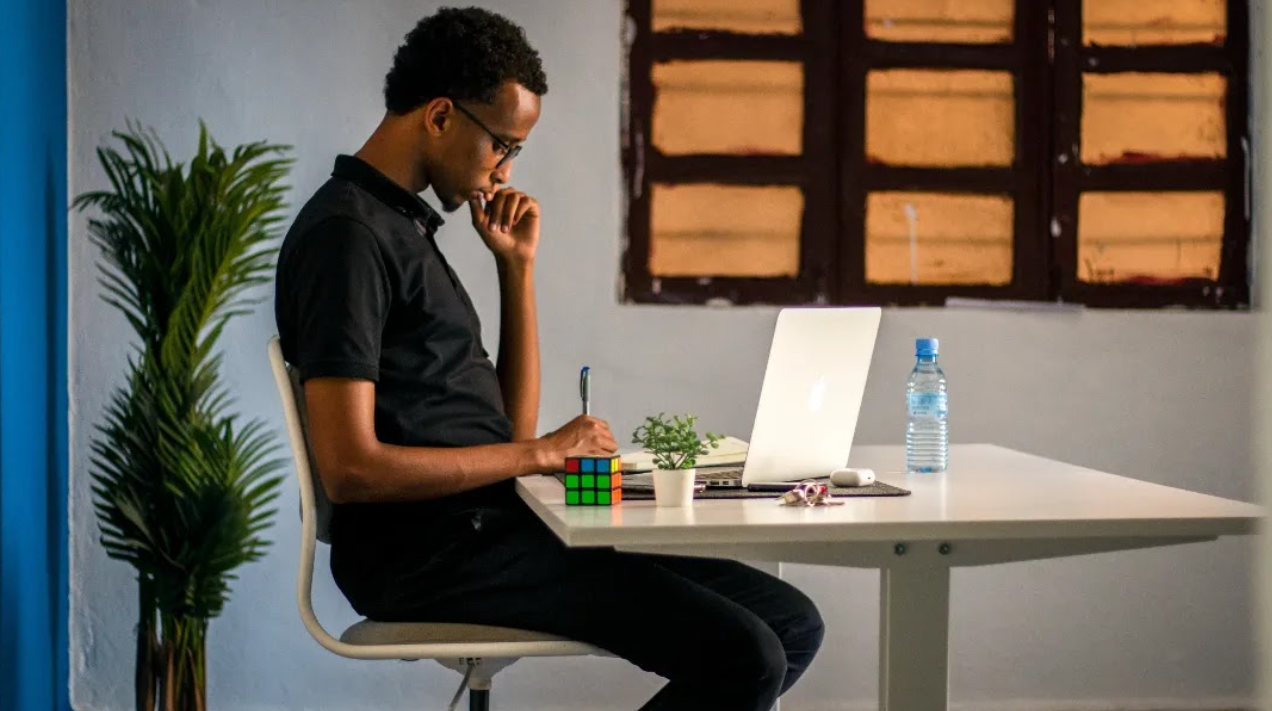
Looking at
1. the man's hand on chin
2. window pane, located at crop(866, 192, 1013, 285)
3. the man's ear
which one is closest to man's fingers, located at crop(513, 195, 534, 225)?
the man's hand on chin

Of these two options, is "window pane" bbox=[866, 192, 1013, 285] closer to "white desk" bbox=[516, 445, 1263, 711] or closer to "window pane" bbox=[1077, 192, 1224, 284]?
"window pane" bbox=[1077, 192, 1224, 284]

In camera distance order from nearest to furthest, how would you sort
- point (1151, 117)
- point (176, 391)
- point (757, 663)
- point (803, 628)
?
point (757, 663), point (803, 628), point (176, 391), point (1151, 117)

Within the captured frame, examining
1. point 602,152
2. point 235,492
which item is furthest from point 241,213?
point 602,152

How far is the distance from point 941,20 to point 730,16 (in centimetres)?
57

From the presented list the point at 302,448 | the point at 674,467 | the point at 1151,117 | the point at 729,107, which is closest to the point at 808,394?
the point at 674,467

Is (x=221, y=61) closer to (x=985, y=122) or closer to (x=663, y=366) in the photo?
(x=663, y=366)

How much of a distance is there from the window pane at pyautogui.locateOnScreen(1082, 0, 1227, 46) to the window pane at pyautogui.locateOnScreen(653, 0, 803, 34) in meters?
0.81

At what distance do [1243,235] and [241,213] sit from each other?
260cm

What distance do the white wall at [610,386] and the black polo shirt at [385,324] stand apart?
4.44 feet

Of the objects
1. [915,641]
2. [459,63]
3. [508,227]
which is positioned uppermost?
[459,63]

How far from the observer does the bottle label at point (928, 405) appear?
227 cm

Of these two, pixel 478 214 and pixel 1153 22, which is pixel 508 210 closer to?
pixel 478 214

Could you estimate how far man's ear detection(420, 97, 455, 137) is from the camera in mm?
2094

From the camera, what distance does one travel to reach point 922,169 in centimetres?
353
